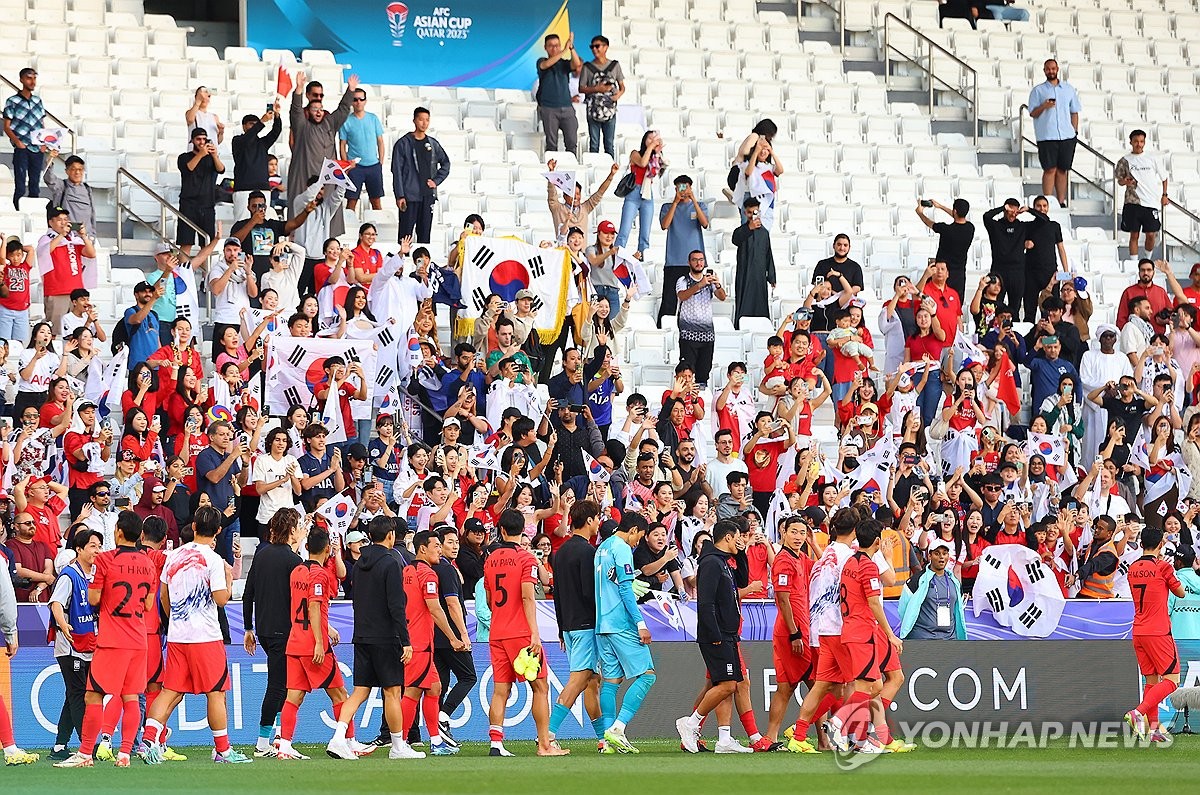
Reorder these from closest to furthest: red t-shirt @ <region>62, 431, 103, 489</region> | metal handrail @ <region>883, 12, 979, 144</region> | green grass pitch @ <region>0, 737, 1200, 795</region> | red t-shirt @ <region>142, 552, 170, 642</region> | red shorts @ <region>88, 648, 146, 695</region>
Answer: green grass pitch @ <region>0, 737, 1200, 795</region> → red shorts @ <region>88, 648, 146, 695</region> → red t-shirt @ <region>142, 552, 170, 642</region> → red t-shirt @ <region>62, 431, 103, 489</region> → metal handrail @ <region>883, 12, 979, 144</region>

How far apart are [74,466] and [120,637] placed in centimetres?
455

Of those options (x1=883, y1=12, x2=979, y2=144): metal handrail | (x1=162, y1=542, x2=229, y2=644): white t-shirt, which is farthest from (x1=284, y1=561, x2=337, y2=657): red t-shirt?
(x1=883, y1=12, x2=979, y2=144): metal handrail

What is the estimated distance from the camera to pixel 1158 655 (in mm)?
15906

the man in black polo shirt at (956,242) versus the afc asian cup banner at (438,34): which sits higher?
the afc asian cup banner at (438,34)

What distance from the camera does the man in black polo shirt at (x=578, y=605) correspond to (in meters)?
14.5

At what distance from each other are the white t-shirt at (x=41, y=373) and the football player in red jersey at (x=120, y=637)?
5.04 metres

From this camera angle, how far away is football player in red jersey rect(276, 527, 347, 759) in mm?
14180

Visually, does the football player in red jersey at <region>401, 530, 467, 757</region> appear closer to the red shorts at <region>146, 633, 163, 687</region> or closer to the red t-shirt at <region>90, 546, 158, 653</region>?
the red shorts at <region>146, 633, 163, 687</region>

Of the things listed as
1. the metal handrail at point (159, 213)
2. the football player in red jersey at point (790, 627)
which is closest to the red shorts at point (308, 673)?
the football player in red jersey at point (790, 627)

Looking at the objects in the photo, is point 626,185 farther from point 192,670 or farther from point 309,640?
point 192,670

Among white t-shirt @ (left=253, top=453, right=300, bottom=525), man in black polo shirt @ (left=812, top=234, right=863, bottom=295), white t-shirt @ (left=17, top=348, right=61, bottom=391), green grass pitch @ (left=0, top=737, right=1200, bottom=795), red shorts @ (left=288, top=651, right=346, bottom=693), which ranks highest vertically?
man in black polo shirt @ (left=812, top=234, right=863, bottom=295)

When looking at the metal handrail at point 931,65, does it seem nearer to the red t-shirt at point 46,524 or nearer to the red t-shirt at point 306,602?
the red t-shirt at point 46,524

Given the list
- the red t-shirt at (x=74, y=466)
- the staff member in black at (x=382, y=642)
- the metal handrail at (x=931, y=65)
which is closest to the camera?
the staff member in black at (x=382, y=642)

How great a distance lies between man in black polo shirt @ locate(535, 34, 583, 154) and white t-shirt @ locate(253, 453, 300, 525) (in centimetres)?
858
